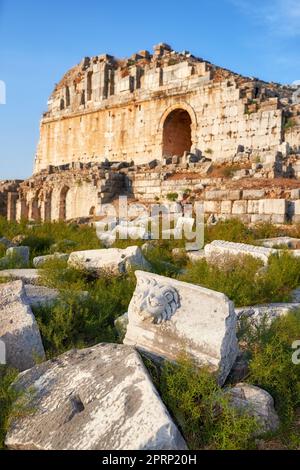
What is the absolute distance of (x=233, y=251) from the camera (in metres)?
6.57

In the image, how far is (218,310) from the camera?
140 inches

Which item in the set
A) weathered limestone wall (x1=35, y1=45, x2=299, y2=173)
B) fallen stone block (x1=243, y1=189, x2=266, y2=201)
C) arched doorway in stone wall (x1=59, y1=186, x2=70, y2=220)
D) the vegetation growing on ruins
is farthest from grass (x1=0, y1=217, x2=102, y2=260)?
weathered limestone wall (x1=35, y1=45, x2=299, y2=173)

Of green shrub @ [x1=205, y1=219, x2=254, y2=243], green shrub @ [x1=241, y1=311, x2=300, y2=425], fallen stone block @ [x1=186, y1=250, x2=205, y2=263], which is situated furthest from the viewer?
green shrub @ [x1=205, y1=219, x2=254, y2=243]

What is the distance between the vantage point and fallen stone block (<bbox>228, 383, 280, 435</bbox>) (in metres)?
3.04

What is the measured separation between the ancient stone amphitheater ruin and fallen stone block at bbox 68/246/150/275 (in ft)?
17.6

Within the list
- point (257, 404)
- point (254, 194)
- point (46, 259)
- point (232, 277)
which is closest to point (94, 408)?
point (257, 404)

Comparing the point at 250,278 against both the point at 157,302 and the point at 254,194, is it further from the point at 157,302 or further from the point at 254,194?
the point at 254,194

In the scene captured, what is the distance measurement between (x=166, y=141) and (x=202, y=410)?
18.2 m

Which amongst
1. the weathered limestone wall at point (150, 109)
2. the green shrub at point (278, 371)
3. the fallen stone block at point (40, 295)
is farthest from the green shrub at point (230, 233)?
the weathered limestone wall at point (150, 109)

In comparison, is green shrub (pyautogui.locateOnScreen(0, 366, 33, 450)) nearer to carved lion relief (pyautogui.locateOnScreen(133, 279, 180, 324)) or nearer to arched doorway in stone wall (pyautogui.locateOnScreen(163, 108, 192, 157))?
carved lion relief (pyautogui.locateOnScreen(133, 279, 180, 324))

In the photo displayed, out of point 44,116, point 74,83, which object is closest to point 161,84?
point 74,83

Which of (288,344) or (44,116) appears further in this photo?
(44,116)

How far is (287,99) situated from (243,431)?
16303 millimetres

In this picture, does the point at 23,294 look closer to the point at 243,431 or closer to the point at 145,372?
the point at 145,372
